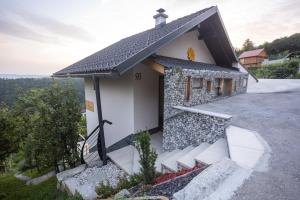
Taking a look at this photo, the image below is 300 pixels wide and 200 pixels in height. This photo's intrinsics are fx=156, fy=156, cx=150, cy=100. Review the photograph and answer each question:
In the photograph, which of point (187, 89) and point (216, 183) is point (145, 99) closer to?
point (187, 89)

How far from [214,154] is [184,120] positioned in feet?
5.91

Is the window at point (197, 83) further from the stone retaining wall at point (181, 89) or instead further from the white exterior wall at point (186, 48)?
the white exterior wall at point (186, 48)

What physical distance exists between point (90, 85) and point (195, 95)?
20.6 ft

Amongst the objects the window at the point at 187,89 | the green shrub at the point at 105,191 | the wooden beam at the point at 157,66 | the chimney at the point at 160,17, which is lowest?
the green shrub at the point at 105,191

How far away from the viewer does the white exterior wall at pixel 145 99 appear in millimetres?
7017

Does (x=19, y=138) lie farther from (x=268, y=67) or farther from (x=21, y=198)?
(x=268, y=67)

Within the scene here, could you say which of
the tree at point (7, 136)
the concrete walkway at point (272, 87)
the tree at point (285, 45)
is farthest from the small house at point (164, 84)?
the tree at point (285, 45)

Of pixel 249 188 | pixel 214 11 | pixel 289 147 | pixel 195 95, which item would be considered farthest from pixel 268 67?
pixel 249 188

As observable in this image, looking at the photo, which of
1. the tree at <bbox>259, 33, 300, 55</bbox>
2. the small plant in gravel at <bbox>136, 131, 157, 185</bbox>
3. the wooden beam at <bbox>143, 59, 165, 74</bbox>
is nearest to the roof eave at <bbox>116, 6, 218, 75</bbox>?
the wooden beam at <bbox>143, 59, 165, 74</bbox>

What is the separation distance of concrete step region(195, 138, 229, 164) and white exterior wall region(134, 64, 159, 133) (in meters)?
3.73

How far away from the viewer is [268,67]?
24.7m

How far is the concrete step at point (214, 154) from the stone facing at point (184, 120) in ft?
1.50

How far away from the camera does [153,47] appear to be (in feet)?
17.9

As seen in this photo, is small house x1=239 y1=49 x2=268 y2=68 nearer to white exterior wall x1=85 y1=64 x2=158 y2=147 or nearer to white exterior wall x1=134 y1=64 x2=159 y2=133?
white exterior wall x1=134 y1=64 x2=159 y2=133
